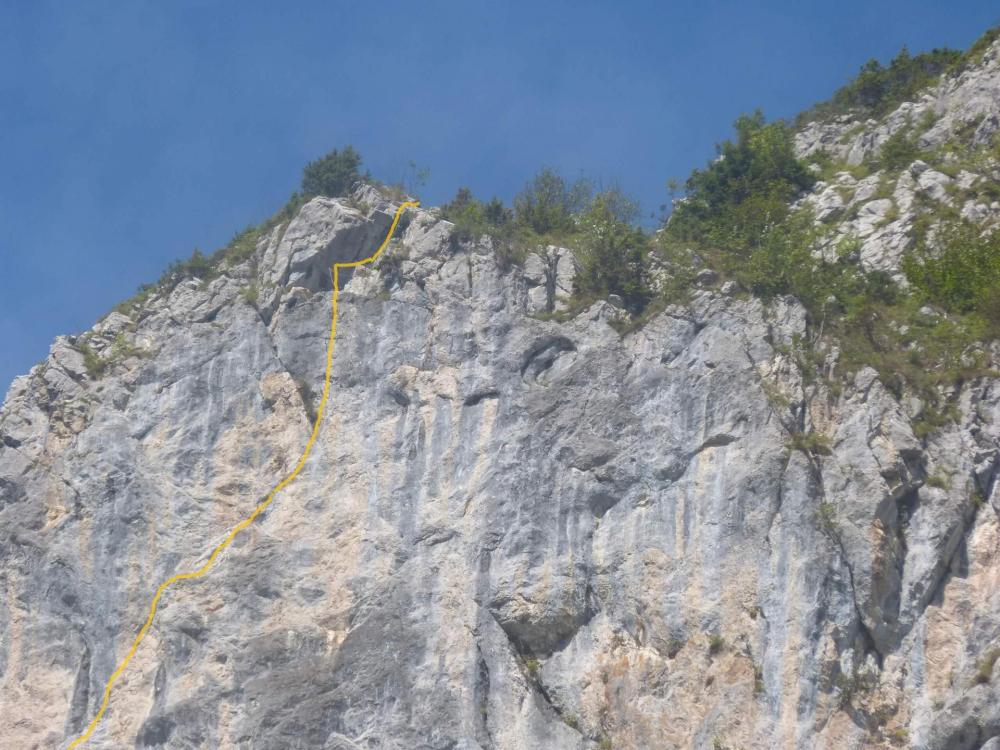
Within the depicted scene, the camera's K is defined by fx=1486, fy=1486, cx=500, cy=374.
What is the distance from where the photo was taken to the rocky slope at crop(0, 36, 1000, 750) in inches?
860

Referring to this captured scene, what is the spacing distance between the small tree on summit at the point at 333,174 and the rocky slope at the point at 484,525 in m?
1.78

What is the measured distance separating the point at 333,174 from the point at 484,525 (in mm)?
10122

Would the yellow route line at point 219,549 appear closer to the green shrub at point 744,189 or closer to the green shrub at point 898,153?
the green shrub at point 744,189

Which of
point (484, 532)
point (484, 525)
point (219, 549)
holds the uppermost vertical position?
point (219, 549)

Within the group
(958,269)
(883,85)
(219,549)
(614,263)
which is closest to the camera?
(219,549)

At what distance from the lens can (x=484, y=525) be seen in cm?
2422

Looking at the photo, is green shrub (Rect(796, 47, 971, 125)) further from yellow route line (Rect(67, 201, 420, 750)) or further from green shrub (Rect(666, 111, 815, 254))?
yellow route line (Rect(67, 201, 420, 750))

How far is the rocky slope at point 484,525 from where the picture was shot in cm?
2184

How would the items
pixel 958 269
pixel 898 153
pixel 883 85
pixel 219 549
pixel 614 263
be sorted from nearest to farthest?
pixel 219 549
pixel 958 269
pixel 614 263
pixel 898 153
pixel 883 85

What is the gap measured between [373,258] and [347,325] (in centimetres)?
183

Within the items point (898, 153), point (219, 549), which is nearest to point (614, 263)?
point (898, 153)

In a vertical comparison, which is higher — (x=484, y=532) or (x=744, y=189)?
(x=744, y=189)

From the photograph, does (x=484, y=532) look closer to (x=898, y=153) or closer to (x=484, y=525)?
(x=484, y=525)

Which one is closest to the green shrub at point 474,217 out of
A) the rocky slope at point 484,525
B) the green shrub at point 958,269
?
the rocky slope at point 484,525
